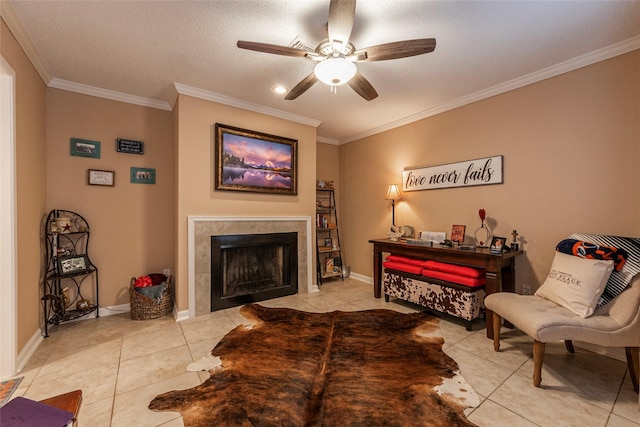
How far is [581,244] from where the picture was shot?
2104 millimetres

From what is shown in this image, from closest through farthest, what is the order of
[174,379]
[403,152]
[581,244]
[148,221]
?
[174,379]
[581,244]
[148,221]
[403,152]

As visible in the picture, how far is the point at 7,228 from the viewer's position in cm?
195

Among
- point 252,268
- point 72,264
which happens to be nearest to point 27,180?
point 72,264

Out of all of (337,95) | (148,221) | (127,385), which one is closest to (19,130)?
(148,221)

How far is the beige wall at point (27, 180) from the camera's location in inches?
82.5

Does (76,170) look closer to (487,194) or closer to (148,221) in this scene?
(148,221)

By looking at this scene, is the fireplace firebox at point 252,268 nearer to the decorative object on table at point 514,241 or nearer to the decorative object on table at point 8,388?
the decorative object on table at point 8,388

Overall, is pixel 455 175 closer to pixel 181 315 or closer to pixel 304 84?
pixel 304 84

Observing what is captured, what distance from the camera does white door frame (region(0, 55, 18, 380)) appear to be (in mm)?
1931

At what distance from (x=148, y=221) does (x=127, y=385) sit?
208 centimetres

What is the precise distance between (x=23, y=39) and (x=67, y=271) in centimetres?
212

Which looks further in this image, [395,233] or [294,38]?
[395,233]

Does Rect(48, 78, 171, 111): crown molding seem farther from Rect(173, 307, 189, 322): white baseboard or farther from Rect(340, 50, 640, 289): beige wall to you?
→ Rect(340, 50, 640, 289): beige wall

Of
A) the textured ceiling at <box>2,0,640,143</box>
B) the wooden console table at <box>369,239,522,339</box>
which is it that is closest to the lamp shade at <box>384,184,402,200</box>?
the wooden console table at <box>369,239,522,339</box>
